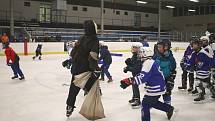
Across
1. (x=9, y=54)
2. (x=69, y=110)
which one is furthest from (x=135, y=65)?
(x=9, y=54)

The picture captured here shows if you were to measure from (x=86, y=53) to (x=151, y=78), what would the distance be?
1140 millimetres

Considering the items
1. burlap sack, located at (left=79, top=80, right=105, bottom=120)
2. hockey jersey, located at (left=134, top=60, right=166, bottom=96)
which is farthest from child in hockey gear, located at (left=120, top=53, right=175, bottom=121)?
burlap sack, located at (left=79, top=80, right=105, bottom=120)

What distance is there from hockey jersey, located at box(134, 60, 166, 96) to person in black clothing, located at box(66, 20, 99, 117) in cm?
83

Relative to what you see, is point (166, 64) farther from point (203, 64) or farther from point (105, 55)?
point (105, 55)

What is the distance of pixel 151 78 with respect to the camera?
12.8ft

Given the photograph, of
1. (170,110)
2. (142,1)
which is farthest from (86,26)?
(142,1)

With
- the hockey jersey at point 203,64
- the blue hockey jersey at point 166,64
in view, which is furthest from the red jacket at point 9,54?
the hockey jersey at point 203,64

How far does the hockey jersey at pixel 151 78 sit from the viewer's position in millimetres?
3797

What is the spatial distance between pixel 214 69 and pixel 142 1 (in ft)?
84.5

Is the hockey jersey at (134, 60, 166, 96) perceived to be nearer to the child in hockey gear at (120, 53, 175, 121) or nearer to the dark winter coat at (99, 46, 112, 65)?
the child in hockey gear at (120, 53, 175, 121)

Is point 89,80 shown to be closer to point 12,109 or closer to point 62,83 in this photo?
point 12,109

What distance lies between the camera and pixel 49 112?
508cm

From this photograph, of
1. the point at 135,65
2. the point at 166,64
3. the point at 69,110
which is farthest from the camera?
the point at 166,64

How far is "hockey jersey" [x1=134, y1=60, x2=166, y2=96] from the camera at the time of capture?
380 cm
